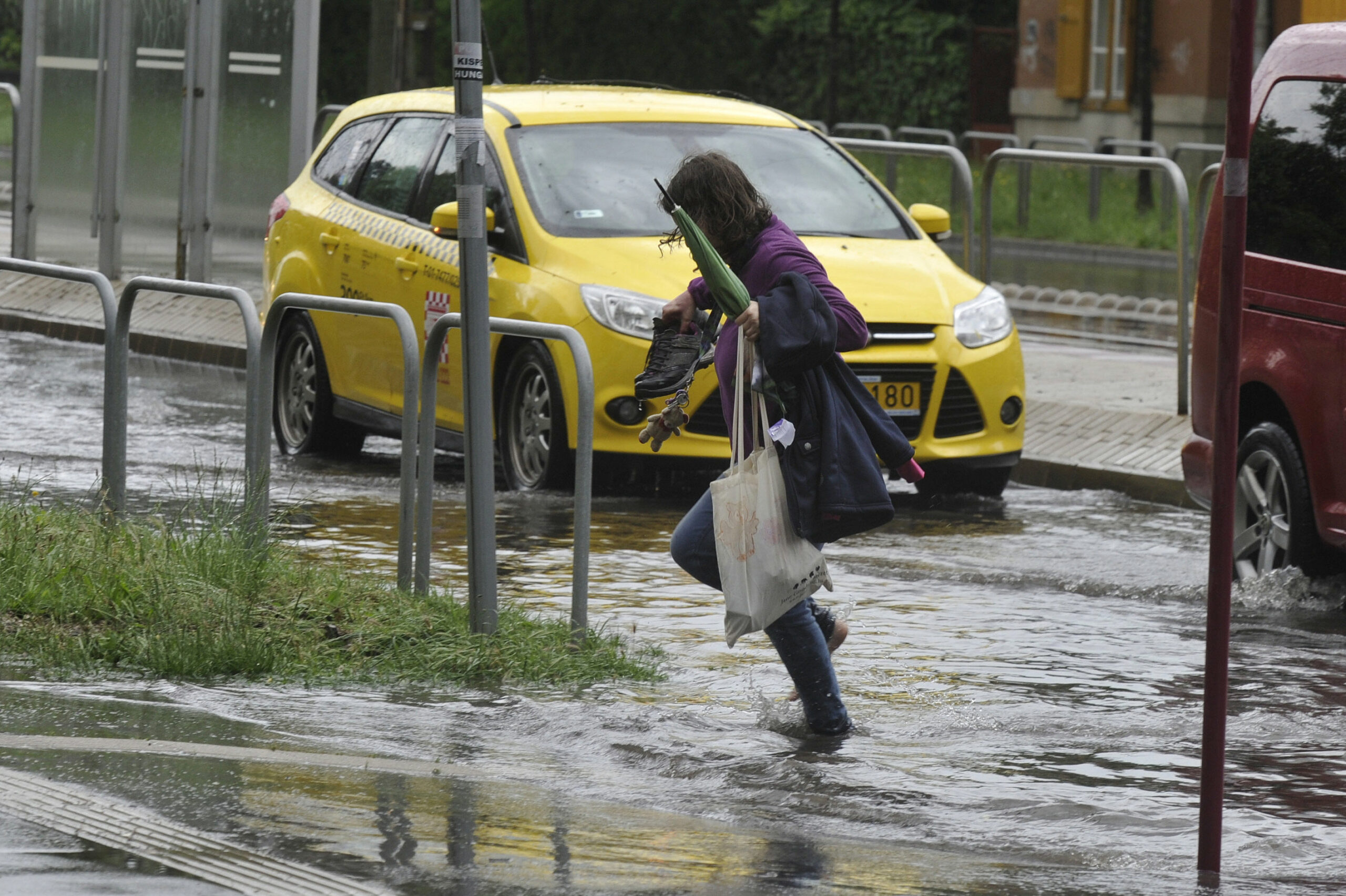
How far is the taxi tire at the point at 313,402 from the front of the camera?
38.8ft

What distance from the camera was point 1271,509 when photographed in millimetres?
8539

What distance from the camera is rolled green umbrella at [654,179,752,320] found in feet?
19.1

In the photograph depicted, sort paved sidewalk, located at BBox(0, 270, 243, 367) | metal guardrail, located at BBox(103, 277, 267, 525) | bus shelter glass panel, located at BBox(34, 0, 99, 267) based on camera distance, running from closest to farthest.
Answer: metal guardrail, located at BBox(103, 277, 267, 525)
paved sidewalk, located at BBox(0, 270, 243, 367)
bus shelter glass panel, located at BBox(34, 0, 99, 267)

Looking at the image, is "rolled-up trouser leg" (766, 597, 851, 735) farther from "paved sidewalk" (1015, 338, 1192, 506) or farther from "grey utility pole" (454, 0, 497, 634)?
"paved sidewalk" (1015, 338, 1192, 506)

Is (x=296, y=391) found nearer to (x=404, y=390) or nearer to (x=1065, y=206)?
(x=404, y=390)

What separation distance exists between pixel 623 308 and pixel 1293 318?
308 cm

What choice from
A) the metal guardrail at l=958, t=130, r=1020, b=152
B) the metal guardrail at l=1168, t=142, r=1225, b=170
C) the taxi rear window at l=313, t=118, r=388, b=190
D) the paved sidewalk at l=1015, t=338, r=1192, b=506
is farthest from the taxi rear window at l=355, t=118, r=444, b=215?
the metal guardrail at l=958, t=130, r=1020, b=152

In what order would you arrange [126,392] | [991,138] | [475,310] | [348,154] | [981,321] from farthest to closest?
[991,138], [348,154], [981,321], [126,392], [475,310]

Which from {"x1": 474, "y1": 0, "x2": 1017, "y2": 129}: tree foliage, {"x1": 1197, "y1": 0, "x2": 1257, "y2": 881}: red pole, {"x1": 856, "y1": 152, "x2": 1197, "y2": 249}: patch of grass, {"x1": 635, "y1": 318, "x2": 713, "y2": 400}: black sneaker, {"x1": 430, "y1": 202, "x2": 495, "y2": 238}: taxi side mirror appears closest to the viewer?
{"x1": 1197, "y1": 0, "x2": 1257, "y2": 881}: red pole

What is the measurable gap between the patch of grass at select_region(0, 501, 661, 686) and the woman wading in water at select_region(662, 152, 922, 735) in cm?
72

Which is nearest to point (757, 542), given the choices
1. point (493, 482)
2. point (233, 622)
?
point (493, 482)

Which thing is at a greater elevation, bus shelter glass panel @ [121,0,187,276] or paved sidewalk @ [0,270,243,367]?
bus shelter glass panel @ [121,0,187,276]

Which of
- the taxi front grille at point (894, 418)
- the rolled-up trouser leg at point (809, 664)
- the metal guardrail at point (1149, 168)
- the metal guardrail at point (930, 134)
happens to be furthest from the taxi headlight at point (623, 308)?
the metal guardrail at point (930, 134)

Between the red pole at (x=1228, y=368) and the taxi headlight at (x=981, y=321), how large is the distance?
6.00 m
